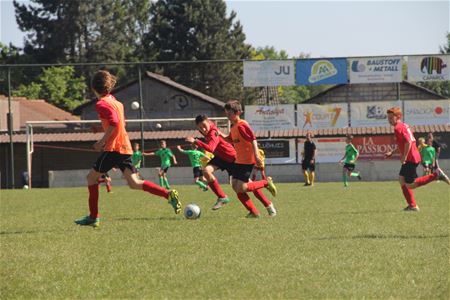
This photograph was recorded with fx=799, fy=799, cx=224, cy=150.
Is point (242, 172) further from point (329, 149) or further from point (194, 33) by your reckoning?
point (194, 33)

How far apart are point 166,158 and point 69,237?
54.9 ft

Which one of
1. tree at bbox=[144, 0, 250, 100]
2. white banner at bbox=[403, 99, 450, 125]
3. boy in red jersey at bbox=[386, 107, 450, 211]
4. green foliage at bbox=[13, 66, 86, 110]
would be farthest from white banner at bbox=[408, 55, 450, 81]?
green foliage at bbox=[13, 66, 86, 110]

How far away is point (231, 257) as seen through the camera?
740 centimetres

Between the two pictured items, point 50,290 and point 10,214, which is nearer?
point 50,290

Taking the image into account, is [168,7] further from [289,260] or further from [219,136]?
[289,260]

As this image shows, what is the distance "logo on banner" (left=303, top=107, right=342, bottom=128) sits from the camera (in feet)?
112

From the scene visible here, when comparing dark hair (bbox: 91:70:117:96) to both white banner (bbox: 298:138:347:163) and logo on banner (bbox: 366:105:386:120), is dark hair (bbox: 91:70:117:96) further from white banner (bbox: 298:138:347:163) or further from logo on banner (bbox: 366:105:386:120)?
logo on banner (bbox: 366:105:386:120)

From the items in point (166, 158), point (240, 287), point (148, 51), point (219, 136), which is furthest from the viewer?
point (148, 51)

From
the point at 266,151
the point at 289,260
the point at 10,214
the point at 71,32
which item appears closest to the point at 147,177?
the point at 266,151

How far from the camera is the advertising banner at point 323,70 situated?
110 feet

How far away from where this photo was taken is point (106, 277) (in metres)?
6.41

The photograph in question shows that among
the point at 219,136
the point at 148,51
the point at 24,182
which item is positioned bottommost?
the point at 24,182

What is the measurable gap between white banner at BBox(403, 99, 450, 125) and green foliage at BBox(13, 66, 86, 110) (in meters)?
35.2

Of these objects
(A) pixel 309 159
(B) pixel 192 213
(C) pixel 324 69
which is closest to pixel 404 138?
(B) pixel 192 213
